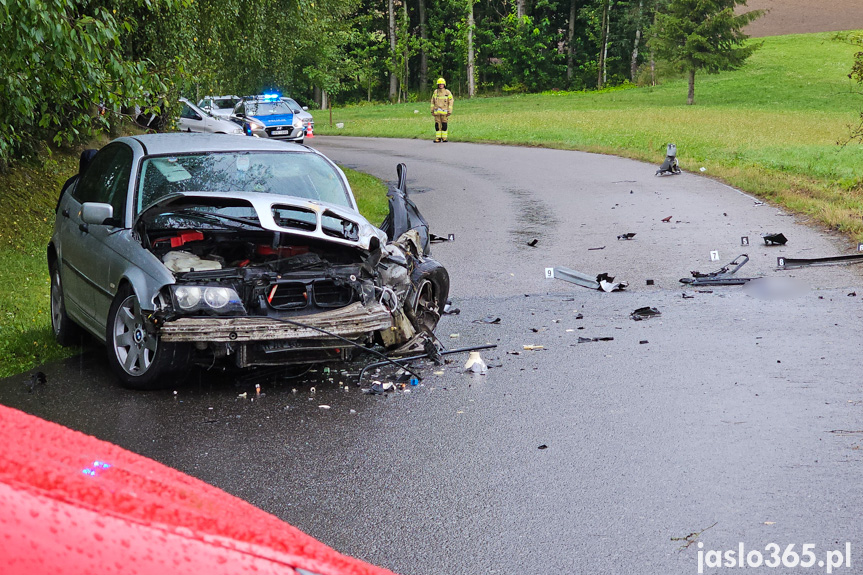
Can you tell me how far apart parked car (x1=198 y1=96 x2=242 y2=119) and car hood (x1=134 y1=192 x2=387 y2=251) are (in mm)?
25878

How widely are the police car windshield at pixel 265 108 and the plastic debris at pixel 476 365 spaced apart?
28.2 metres

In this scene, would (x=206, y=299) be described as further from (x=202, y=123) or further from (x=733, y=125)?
(x=733, y=125)

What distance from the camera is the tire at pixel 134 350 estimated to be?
21.5 ft

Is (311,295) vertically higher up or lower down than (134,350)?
higher up

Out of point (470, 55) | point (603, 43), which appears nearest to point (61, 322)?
point (470, 55)

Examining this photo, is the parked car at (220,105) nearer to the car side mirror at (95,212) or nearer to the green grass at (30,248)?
the green grass at (30,248)

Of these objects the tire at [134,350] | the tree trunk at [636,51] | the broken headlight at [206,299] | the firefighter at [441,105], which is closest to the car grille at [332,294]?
the broken headlight at [206,299]

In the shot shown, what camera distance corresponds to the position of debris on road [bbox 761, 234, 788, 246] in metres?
12.5

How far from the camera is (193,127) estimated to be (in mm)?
29344

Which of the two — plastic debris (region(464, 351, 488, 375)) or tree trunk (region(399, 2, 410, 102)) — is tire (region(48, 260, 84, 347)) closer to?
plastic debris (region(464, 351, 488, 375))

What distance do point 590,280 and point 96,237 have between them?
5.26 m

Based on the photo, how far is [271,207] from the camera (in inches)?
276

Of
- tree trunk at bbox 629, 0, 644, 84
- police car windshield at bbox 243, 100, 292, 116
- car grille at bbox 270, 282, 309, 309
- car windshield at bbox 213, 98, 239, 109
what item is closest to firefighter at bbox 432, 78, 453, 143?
police car windshield at bbox 243, 100, 292, 116

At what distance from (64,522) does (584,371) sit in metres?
5.70
